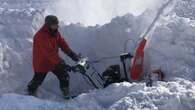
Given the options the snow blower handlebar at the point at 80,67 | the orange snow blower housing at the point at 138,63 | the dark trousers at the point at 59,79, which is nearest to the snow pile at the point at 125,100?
the snow blower handlebar at the point at 80,67

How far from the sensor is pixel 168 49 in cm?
1214

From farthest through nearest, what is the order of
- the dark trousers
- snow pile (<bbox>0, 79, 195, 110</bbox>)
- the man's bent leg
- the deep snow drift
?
1. the man's bent leg
2. the dark trousers
3. the deep snow drift
4. snow pile (<bbox>0, 79, 195, 110</bbox>)

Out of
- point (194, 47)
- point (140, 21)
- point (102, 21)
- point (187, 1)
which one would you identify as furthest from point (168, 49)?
point (102, 21)

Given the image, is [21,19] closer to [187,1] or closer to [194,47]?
[194,47]

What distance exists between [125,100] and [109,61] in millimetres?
3935

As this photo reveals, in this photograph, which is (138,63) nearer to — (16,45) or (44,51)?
(44,51)

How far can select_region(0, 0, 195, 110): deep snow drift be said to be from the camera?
9.39 meters

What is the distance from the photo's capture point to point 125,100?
9180 millimetres

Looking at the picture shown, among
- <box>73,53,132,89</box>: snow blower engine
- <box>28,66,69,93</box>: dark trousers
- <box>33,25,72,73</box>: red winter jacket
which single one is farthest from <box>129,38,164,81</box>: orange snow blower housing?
<box>33,25,72,73</box>: red winter jacket

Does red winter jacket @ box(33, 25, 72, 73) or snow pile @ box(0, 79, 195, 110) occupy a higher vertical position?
red winter jacket @ box(33, 25, 72, 73)

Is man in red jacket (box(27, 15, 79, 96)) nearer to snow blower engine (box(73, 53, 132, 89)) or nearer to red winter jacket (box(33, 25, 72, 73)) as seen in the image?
red winter jacket (box(33, 25, 72, 73))

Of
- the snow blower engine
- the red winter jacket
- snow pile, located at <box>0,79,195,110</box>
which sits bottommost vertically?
the snow blower engine

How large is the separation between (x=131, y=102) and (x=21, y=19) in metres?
5.76

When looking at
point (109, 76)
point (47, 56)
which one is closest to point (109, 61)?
point (109, 76)
